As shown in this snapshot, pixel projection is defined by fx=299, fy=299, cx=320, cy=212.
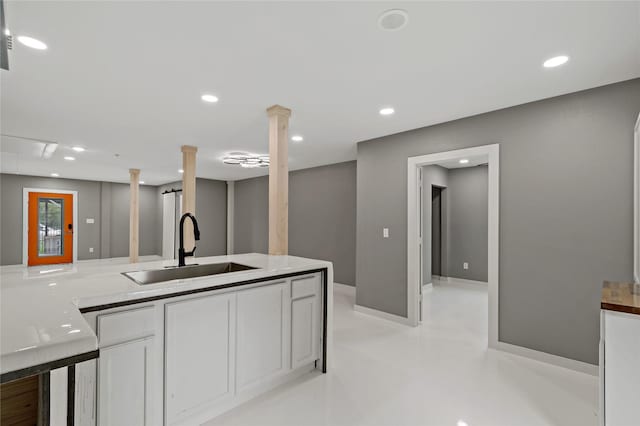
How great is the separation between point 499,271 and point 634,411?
1.74 metres

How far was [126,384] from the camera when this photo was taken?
60.6 inches

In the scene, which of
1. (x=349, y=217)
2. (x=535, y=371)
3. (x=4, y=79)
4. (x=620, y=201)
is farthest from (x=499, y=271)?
(x=4, y=79)

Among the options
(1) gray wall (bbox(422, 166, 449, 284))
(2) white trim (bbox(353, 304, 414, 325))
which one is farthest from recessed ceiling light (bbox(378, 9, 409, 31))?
(1) gray wall (bbox(422, 166, 449, 284))

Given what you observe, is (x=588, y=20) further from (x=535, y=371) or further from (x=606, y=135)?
(x=535, y=371)

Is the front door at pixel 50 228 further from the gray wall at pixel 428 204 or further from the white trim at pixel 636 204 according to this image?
the white trim at pixel 636 204

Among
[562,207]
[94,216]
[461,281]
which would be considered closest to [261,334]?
[562,207]

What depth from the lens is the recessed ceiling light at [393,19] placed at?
169cm

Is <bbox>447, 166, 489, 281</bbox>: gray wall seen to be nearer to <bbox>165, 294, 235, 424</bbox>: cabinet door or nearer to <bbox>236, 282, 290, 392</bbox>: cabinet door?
<bbox>236, 282, 290, 392</bbox>: cabinet door

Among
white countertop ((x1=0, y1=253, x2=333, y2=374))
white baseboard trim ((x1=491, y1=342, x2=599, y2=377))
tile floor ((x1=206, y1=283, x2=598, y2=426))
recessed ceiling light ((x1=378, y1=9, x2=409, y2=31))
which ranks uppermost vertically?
recessed ceiling light ((x1=378, y1=9, x2=409, y2=31))

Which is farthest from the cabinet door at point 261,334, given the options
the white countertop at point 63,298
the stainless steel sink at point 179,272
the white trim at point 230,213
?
the white trim at point 230,213

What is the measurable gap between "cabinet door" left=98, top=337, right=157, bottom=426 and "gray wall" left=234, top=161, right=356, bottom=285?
4508 millimetres

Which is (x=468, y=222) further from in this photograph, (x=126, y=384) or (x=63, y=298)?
(x=63, y=298)

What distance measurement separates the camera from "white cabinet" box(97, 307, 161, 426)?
146 centimetres

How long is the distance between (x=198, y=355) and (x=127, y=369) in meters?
0.40
